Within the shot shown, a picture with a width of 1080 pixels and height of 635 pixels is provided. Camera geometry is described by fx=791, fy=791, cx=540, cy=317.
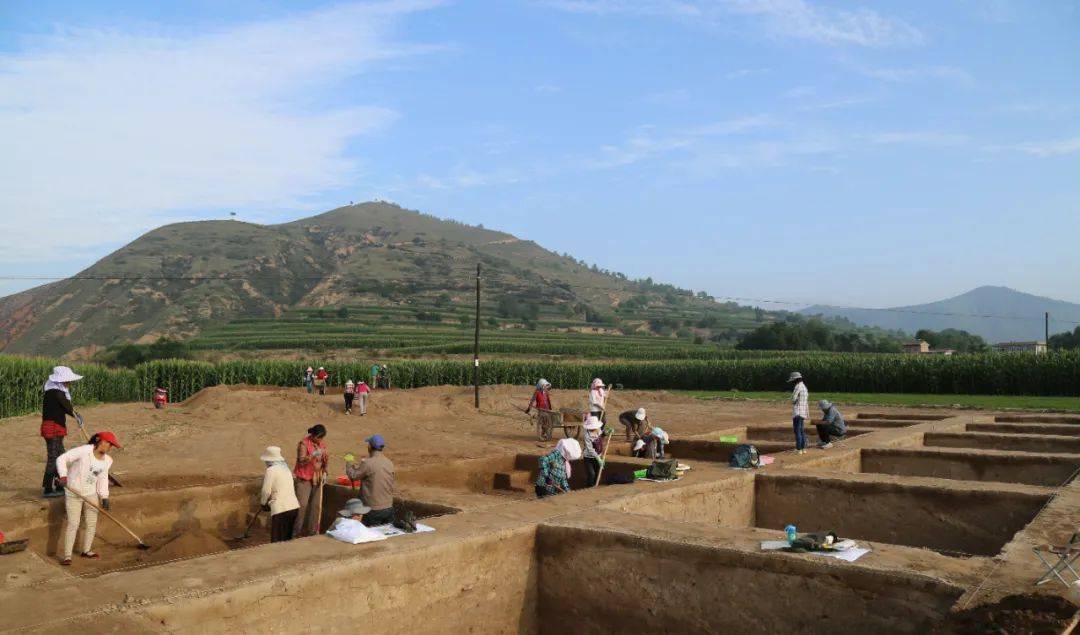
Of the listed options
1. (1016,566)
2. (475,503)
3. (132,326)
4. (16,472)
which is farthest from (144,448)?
(132,326)

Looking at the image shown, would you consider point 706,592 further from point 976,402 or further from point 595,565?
point 976,402

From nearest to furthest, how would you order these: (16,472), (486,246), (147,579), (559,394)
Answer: (147,579) < (16,472) < (559,394) < (486,246)

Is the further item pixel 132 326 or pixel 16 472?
pixel 132 326

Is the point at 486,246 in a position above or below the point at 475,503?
above

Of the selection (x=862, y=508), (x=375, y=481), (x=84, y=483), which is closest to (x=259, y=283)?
(x=84, y=483)

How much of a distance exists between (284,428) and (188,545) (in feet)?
41.4

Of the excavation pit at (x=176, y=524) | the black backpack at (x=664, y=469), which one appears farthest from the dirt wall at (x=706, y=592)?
the black backpack at (x=664, y=469)

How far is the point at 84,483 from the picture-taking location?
29.6 feet

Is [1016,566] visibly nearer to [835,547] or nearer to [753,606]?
[835,547]

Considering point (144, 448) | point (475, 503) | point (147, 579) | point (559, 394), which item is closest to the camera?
point (147, 579)

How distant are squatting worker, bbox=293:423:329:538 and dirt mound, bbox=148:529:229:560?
1399 mm

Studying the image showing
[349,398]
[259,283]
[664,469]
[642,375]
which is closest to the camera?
[664,469]

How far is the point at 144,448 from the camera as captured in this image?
18.5 m

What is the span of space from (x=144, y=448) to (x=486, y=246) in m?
157
